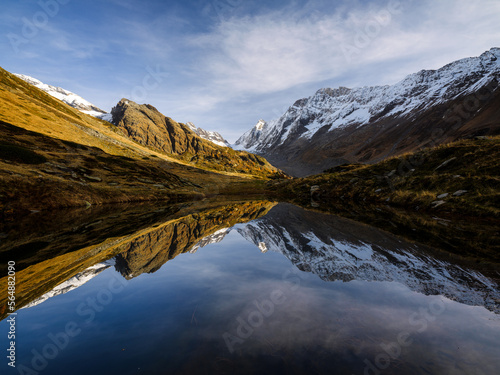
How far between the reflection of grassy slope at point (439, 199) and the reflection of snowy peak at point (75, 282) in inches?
584

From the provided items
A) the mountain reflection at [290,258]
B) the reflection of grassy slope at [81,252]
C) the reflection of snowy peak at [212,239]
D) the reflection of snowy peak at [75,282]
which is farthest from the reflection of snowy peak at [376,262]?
the reflection of snowy peak at [75,282]

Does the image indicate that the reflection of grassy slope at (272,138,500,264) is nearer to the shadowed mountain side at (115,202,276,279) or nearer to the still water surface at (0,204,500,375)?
the still water surface at (0,204,500,375)

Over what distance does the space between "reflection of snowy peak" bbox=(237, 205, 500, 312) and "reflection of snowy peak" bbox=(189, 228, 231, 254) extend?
163cm

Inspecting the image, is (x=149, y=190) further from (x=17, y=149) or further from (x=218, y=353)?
(x=218, y=353)

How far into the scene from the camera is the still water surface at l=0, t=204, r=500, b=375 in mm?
3959

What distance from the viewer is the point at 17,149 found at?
38.9 m

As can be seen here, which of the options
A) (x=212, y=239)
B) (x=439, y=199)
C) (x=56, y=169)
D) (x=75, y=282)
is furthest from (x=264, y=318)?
(x=56, y=169)

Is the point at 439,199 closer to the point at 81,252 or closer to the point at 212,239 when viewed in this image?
the point at 212,239

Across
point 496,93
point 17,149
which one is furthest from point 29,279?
point 496,93

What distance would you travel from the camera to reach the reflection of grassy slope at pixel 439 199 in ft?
Result: 40.8

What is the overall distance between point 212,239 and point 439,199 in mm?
22289

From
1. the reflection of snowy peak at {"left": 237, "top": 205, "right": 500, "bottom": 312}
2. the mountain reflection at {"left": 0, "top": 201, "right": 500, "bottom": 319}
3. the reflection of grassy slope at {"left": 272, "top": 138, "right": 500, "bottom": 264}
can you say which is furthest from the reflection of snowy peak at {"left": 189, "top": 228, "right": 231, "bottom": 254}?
the reflection of grassy slope at {"left": 272, "top": 138, "right": 500, "bottom": 264}

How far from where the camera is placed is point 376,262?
928 centimetres

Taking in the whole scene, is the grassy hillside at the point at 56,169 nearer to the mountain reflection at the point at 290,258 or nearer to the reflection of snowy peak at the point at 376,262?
the mountain reflection at the point at 290,258
